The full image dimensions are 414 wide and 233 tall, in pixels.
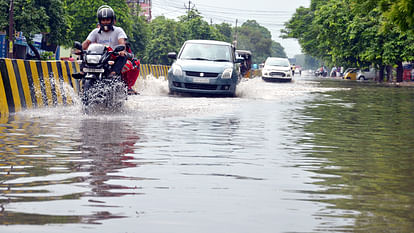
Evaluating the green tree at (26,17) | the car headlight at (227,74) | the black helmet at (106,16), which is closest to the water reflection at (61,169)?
the black helmet at (106,16)

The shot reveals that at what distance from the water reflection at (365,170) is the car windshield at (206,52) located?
9128 millimetres

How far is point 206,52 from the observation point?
22250mm

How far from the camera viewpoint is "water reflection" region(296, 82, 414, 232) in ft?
15.7

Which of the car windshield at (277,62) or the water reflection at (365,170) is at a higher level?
the car windshield at (277,62)

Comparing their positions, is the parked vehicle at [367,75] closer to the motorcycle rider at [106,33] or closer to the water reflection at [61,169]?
the motorcycle rider at [106,33]

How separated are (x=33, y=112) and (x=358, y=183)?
8.12 meters

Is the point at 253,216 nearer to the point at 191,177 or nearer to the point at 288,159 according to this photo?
the point at 191,177

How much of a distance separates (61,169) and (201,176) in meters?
1.22

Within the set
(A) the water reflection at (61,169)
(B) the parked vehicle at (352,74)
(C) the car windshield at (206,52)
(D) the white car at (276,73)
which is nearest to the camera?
(A) the water reflection at (61,169)

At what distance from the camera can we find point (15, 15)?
43.6 meters

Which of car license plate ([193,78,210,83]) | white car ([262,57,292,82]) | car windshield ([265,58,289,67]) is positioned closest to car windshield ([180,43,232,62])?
car license plate ([193,78,210,83])

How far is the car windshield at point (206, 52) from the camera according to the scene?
2198 cm

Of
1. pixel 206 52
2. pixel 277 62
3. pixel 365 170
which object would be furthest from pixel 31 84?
pixel 277 62

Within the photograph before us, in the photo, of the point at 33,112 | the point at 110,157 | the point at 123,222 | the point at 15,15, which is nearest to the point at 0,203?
the point at 123,222
